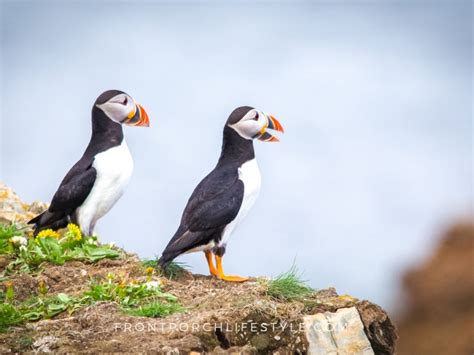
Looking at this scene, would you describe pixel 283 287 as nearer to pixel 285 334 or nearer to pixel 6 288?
pixel 285 334

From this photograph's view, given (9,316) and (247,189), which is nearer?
(9,316)

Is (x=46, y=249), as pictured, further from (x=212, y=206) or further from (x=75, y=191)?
(x=212, y=206)

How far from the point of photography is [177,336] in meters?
8.86

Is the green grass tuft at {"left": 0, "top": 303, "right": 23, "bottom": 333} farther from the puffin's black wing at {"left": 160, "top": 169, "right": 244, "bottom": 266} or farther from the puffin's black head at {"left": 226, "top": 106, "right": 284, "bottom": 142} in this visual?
the puffin's black head at {"left": 226, "top": 106, "right": 284, "bottom": 142}

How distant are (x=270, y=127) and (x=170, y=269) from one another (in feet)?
6.93

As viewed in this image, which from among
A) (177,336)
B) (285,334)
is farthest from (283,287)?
(177,336)

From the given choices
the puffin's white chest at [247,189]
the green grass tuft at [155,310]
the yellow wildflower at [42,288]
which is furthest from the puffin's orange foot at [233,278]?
the yellow wildflower at [42,288]

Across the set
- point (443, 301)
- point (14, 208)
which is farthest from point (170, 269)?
point (443, 301)

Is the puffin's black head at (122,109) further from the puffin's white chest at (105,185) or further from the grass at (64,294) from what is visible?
the grass at (64,294)

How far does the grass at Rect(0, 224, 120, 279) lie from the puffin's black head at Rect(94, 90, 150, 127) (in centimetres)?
169

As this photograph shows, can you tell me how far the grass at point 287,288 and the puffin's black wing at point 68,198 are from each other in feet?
9.76

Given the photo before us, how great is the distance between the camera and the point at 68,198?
40.1 feet

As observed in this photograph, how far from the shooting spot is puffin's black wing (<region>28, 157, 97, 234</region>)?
12.2 m

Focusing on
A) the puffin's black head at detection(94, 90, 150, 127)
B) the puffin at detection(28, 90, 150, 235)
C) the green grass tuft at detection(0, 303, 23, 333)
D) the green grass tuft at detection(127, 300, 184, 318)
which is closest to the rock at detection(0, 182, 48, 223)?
the puffin at detection(28, 90, 150, 235)
